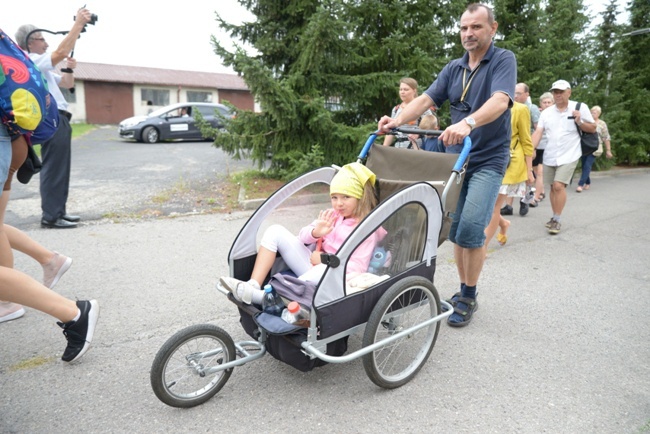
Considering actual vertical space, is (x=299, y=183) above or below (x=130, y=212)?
above

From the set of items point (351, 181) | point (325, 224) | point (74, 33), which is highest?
point (74, 33)

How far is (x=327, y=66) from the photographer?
7926 millimetres

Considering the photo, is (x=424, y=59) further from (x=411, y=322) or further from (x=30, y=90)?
(x=30, y=90)

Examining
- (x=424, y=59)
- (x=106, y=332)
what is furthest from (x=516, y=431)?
(x=424, y=59)

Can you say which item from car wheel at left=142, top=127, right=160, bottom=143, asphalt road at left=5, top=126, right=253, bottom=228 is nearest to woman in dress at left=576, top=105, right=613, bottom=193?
asphalt road at left=5, top=126, right=253, bottom=228

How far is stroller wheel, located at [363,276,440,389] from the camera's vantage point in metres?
2.45

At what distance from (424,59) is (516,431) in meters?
6.59

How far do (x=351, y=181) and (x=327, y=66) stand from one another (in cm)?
555

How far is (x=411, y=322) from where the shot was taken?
3.37m

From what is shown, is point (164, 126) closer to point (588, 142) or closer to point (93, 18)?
point (93, 18)

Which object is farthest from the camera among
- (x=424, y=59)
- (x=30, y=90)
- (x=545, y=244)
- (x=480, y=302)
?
(x=424, y=59)

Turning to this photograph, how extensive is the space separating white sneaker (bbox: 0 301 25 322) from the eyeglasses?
343 cm

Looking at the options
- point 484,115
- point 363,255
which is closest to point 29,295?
point 363,255

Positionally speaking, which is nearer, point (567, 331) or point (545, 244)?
point (567, 331)
